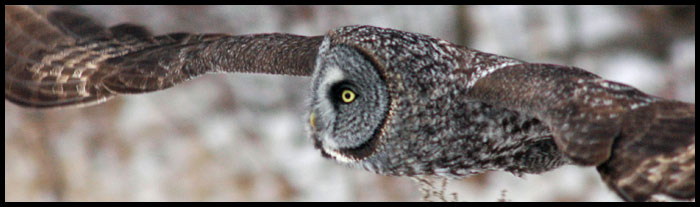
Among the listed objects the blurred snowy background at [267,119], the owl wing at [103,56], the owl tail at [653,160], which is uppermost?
the blurred snowy background at [267,119]

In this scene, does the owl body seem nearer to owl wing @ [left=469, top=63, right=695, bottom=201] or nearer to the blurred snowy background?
owl wing @ [left=469, top=63, right=695, bottom=201]

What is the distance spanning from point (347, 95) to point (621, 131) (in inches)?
24.2

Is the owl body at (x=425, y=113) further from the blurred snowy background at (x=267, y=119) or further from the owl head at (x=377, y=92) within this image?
the blurred snowy background at (x=267, y=119)

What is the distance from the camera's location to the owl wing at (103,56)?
2096 millimetres

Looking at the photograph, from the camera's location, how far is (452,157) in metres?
1.69

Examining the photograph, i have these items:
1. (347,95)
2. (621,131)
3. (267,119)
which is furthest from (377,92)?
(267,119)

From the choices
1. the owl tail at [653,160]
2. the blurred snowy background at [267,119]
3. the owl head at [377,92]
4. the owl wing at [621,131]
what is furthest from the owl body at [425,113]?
the blurred snowy background at [267,119]

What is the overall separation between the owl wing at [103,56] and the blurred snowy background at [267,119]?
63 centimetres

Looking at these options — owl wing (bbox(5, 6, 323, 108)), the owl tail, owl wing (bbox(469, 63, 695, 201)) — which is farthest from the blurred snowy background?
the owl tail

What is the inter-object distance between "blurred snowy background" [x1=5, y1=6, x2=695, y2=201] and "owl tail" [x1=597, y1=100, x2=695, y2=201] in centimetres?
167

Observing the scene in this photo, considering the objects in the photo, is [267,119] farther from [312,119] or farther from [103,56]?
[312,119]
